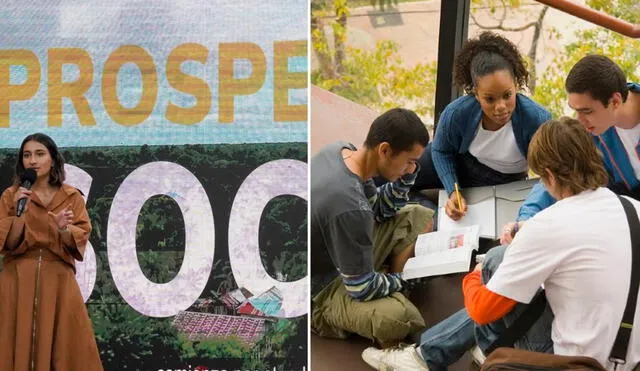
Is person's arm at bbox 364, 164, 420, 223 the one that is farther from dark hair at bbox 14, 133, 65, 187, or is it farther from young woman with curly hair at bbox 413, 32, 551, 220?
dark hair at bbox 14, 133, 65, 187

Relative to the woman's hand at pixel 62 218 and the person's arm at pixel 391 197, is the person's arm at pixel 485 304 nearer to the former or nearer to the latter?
the person's arm at pixel 391 197

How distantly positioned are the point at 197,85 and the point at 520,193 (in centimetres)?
140

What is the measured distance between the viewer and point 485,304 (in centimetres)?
323

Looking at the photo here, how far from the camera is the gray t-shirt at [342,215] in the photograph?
390cm

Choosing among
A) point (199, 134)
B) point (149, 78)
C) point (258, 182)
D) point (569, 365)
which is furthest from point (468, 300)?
point (149, 78)

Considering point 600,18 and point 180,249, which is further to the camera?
point 600,18

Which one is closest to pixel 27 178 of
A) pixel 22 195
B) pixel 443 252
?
pixel 22 195

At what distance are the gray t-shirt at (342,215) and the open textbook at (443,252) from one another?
0.19 metres

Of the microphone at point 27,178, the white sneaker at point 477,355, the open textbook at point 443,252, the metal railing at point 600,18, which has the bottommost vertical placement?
the white sneaker at point 477,355

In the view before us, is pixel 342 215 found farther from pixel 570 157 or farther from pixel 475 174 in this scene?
pixel 570 157

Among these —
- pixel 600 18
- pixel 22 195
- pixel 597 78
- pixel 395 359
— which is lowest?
pixel 395 359

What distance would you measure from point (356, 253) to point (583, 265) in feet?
3.43

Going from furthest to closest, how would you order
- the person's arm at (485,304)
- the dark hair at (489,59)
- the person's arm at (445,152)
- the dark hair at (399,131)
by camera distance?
the person's arm at (445,152) < the dark hair at (489,59) < the dark hair at (399,131) < the person's arm at (485,304)

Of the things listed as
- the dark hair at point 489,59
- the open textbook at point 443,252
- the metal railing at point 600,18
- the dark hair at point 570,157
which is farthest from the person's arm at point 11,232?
the metal railing at point 600,18
